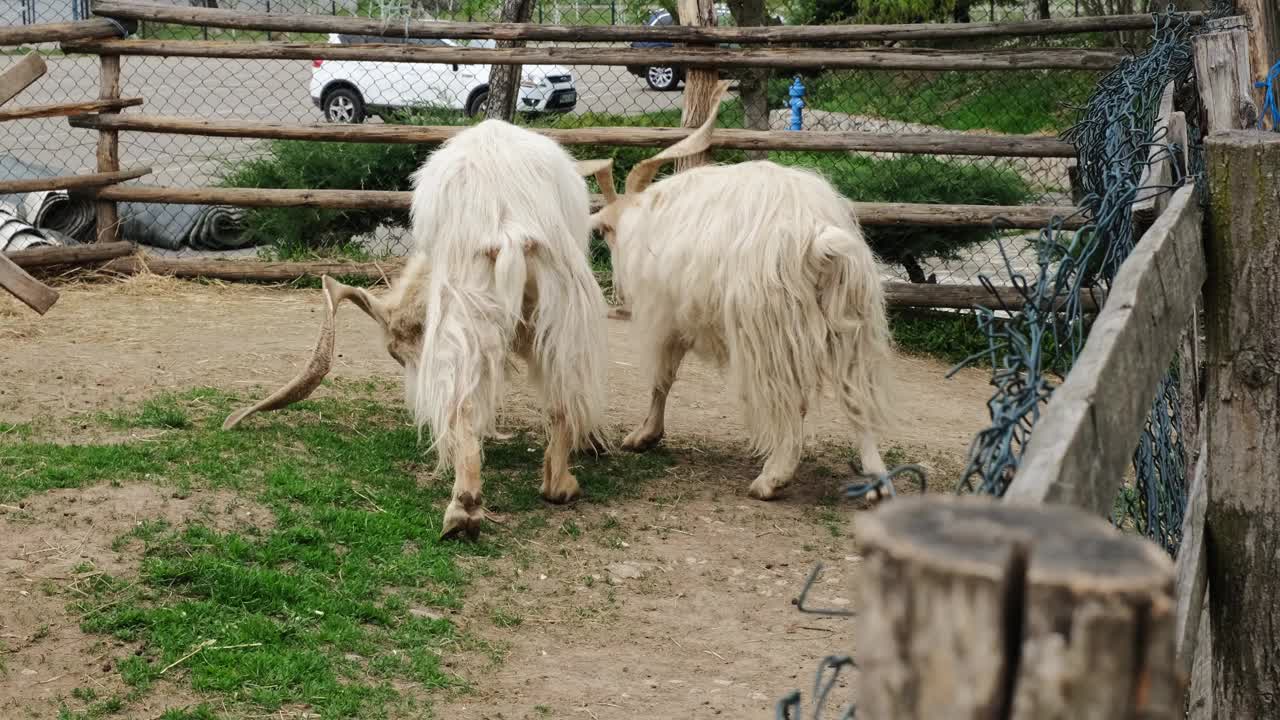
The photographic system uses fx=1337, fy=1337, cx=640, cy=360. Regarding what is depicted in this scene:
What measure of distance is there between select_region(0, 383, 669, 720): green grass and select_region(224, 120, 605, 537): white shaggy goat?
1.18 ft

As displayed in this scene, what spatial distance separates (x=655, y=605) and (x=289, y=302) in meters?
5.01

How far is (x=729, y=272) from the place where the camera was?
5.88m

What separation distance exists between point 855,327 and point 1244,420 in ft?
10.3

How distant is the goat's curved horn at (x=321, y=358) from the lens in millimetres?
6070

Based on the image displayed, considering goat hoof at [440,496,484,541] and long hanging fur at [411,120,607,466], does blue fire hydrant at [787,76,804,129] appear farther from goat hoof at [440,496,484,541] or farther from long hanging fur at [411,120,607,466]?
goat hoof at [440,496,484,541]

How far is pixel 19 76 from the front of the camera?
24.8 feet

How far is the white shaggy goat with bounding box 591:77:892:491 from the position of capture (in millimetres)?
5773

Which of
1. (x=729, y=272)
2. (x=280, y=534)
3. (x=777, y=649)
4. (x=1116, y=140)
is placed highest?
(x=1116, y=140)

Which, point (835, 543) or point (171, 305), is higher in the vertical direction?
point (171, 305)

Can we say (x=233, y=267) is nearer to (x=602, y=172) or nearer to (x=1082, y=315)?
(x=602, y=172)

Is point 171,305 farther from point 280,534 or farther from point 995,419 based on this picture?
point 995,419

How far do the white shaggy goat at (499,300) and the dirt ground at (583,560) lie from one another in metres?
0.49

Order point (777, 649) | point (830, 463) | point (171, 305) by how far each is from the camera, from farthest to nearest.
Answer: point (171, 305) < point (830, 463) < point (777, 649)

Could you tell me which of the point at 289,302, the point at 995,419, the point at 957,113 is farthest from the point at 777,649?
the point at 957,113
